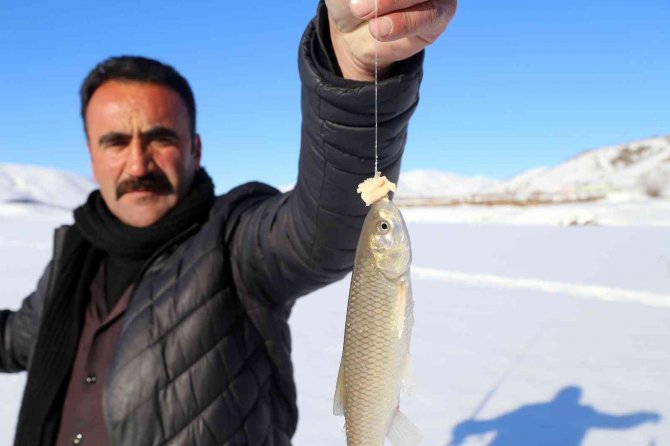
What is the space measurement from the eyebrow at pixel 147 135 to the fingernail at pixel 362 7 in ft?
4.40

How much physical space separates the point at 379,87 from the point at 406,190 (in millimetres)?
73411

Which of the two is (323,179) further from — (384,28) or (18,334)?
(18,334)

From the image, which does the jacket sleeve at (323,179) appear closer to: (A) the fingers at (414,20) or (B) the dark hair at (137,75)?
(A) the fingers at (414,20)

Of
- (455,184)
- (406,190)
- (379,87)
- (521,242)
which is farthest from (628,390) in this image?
(455,184)

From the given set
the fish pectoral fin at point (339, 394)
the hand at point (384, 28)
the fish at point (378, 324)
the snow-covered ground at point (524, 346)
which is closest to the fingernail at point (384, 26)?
the hand at point (384, 28)

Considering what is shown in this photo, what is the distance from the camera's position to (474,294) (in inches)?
301

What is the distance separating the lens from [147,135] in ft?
7.08

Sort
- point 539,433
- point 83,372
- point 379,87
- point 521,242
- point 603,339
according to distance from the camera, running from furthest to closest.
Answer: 1. point 521,242
2. point 603,339
3. point 539,433
4. point 83,372
5. point 379,87

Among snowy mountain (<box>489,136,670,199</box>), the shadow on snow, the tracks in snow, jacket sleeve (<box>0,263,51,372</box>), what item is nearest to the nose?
jacket sleeve (<box>0,263,51,372</box>)

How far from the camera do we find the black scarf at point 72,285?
1879mm

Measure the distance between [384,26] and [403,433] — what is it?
87 cm

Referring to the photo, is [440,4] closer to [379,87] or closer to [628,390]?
[379,87]

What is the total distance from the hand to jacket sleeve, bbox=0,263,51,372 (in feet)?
6.27

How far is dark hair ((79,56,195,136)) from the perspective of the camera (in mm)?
2182
